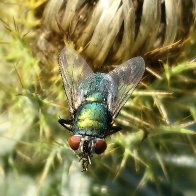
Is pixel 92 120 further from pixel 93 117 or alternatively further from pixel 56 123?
pixel 56 123

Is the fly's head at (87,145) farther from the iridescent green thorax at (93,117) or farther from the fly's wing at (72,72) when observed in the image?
the fly's wing at (72,72)

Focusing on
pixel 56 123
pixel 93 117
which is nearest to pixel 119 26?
pixel 93 117

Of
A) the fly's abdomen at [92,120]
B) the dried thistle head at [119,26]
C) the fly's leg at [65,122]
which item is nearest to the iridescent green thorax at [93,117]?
the fly's abdomen at [92,120]

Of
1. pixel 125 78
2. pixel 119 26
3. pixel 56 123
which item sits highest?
pixel 119 26

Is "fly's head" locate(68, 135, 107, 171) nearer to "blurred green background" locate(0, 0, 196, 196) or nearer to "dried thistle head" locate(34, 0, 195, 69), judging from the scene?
"blurred green background" locate(0, 0, 196, 196)

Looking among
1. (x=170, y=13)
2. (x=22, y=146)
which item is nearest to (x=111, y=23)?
(x=170, y=13)

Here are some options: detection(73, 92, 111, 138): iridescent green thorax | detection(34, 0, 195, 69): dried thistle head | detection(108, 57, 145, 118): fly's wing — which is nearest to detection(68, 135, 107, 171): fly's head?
detection(73, 92, 111, 138): iridescent green thorax
